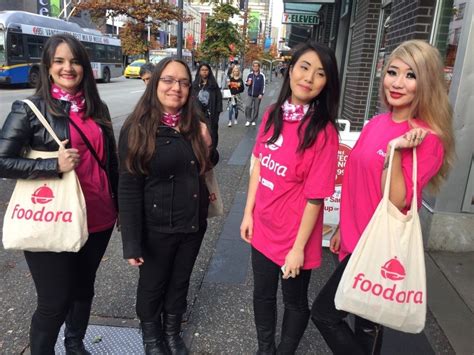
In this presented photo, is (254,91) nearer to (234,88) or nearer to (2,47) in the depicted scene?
(234,88)

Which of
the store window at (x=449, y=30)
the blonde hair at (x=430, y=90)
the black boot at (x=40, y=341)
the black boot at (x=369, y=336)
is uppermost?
the store window at (x=449, y=30)

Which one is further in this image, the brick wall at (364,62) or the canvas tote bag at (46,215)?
the brick wall at (364,62)

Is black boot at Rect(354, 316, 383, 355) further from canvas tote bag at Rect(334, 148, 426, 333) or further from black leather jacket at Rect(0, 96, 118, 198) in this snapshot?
black leather jacket at Rect(0, 96, 118, 198)

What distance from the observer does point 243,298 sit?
3.32 metres

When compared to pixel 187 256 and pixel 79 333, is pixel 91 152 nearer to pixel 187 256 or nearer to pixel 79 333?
pixel 187 256

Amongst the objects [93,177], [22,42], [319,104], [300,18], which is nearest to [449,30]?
[319,104]

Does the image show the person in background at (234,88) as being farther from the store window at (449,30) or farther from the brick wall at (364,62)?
the store window at (449,30)

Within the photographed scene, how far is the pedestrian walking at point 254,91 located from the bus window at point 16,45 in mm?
13387

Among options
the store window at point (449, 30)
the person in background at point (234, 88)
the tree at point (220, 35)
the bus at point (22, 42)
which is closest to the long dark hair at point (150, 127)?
the store window at point (449, 30)

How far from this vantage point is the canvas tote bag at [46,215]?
1.95 metres

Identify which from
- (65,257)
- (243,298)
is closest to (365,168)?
(65,257)

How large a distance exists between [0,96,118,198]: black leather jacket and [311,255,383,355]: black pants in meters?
1.41

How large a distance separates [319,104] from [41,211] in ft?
4.71

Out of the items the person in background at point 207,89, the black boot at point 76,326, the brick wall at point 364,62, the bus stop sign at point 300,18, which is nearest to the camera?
the black boot at point 76,326
